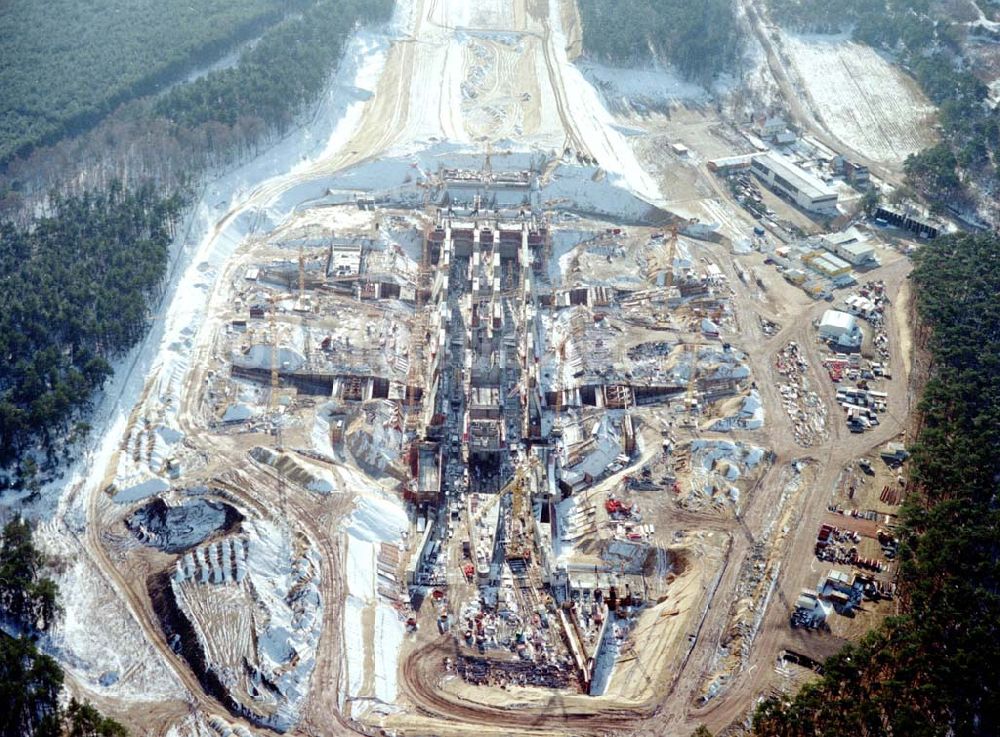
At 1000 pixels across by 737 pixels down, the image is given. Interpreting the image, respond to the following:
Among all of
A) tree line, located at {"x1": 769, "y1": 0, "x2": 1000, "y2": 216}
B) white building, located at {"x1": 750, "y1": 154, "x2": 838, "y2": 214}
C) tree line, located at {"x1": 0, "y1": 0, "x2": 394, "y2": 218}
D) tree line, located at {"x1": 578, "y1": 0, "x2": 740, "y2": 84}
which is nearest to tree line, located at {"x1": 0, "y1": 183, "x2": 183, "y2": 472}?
tree line, located at {"x1": 0, "y1": 0, "x2": 394, "y2": 218}

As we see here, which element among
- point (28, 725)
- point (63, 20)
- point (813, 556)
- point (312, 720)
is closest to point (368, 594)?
point (312, 720)

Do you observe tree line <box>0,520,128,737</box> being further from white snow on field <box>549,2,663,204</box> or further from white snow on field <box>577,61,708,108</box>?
white snow on field <box>577,61,708,108</box>

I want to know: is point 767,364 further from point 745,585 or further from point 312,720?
point 312,720

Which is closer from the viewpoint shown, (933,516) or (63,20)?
(933,516)

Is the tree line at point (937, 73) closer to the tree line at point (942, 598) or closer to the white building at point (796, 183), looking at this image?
the white building at point (796, 183)

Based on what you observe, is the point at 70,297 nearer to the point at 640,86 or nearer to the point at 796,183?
the point at 796,183

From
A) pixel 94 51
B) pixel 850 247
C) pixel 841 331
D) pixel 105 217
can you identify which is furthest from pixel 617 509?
pixel 94 51
